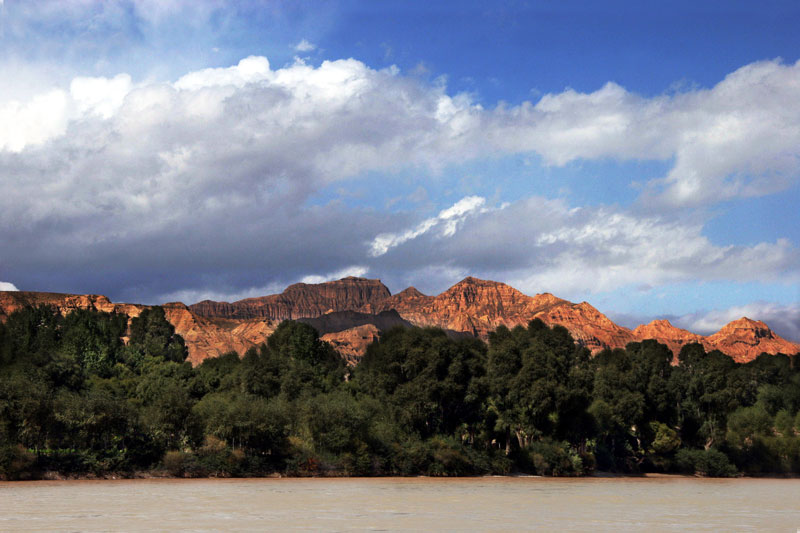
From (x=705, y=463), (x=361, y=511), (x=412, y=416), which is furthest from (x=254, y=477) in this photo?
(x=705, y=463)

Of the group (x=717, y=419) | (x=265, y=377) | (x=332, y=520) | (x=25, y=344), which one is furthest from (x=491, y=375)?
(x=25, y=344)

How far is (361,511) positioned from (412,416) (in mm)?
44883

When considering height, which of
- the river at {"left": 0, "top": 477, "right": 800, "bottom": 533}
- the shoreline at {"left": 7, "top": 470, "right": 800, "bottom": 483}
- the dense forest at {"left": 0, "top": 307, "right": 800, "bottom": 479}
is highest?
the dense forest at {"left": 0, "top": 307, "right": 800, "bottom": 479}

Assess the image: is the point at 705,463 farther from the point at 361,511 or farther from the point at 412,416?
the point at 361,511

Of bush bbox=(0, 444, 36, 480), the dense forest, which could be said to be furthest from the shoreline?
bush bbox=(0, 444, 36, 480)

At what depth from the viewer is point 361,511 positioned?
3516cm

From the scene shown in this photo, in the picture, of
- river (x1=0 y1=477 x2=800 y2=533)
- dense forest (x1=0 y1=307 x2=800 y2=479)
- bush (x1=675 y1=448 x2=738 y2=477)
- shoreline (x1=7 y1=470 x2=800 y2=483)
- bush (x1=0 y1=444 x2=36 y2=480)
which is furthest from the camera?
bush (x1=675 y1=448 x2=738 y2=477)

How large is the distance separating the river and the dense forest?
12.9 meters

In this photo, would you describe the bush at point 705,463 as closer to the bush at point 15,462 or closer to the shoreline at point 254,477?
the shoreline at point 254,477

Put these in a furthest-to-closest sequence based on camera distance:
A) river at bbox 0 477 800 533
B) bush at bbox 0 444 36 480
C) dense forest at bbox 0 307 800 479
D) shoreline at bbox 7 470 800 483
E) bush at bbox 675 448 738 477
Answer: bush at bbox 675 448 738 477, dense forest at bbox 0 307 800 479, shoreline at bbox 7 470 800 483, bush at bbox 0 444 36 480, river at bbox 0 477 800 533

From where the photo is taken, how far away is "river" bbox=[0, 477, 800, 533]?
28125mm

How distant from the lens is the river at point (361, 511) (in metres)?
28.1

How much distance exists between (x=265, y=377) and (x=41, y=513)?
66914 mm

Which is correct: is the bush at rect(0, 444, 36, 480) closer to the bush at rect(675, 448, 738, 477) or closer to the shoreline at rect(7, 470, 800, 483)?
the shoreline at rect(7, 470, 800, 483)
